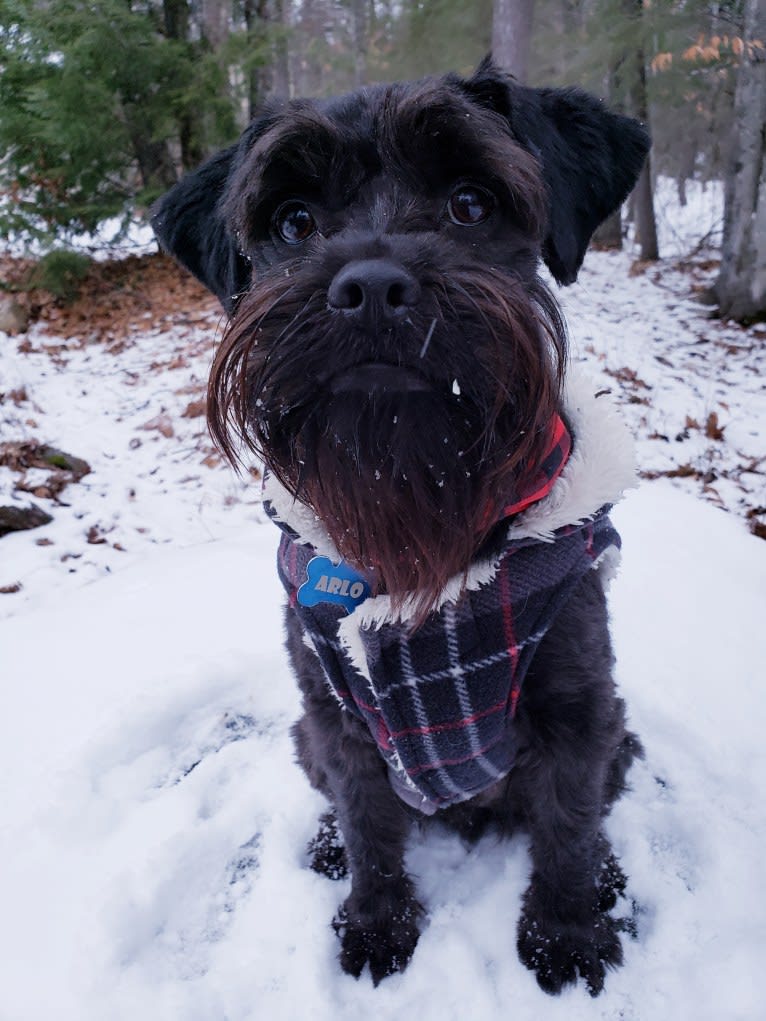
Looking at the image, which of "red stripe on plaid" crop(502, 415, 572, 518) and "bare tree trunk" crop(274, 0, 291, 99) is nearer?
"red stripe on plaid" crop(502, 415, 572, 518)

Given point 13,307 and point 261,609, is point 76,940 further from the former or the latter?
point 13,307

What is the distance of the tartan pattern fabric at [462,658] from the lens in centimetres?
145

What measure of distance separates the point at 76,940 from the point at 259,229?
78.3 inches

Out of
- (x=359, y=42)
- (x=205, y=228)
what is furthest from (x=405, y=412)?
(x=359, y=42)

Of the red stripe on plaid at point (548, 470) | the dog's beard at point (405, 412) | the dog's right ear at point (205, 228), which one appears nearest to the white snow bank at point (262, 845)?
the dog's beard at point (405, 412)

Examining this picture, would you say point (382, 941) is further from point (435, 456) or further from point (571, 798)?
point (435, 456)

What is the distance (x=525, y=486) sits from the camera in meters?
1.42

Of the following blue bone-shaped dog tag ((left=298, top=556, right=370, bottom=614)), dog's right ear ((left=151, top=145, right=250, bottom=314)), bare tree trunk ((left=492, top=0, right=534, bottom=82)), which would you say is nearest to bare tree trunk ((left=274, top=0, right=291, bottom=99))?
bare tree trunk ((left=492, top=0, right=534, bottom=82))

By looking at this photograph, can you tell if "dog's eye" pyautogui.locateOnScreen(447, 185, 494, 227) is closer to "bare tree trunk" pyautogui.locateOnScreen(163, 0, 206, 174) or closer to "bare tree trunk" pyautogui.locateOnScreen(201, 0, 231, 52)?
"bare tree trunk" pyautogui.locateOnScreen(163, 0, 206, 174)

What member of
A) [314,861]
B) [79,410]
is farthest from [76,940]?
[79,410]

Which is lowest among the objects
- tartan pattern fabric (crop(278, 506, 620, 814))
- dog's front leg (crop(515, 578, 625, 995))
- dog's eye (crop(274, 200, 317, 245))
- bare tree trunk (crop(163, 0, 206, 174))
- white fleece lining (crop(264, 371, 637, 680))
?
dog's front leg (crop(515, 578, 625, 995))

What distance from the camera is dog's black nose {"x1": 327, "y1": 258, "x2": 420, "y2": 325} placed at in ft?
3.68

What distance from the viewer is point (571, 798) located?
169 cm

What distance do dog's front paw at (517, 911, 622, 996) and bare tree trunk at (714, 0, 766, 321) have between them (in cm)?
790
